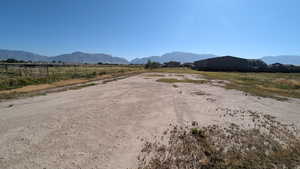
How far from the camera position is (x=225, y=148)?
5.64 m

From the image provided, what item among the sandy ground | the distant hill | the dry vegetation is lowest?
the dry vegetation

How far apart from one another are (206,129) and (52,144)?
23.2 feet

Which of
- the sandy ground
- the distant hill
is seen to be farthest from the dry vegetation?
the distant hill

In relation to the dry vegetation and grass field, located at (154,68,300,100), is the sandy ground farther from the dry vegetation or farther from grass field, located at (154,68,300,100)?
grass field, located at (154,68,300,100)

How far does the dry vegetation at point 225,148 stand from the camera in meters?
4.76

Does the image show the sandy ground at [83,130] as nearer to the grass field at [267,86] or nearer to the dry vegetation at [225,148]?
the dry vegetation at [225,148]

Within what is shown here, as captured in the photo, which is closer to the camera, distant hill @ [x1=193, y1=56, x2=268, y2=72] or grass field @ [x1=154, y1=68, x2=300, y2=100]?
grass field @ [x1=154, y1=68, x2=300, y2=100]

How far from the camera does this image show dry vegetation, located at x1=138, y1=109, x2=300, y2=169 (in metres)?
4.76

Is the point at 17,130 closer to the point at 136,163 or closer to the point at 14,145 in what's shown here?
the point at 14,145

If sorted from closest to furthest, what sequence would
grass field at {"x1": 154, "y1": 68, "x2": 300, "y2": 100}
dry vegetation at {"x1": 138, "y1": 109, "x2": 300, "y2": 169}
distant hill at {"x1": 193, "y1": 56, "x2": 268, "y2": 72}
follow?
dry vegetation at {"x1": 138, "y1": 109, "x2": 300, "y2": 169}, grass field at {"x1": 154, "y1": 68, "x2": 300, "y2": 100}, distant hill at {"x1": 193, "y1": 56, "x2": 268, "y2": 72}

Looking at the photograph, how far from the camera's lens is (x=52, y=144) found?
5.74m

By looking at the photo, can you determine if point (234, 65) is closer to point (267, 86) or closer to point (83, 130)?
point (267, 86)

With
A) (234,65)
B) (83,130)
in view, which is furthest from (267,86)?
(234,65)

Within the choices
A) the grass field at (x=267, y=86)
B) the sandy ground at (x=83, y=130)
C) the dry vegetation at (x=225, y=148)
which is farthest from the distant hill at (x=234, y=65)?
the dry vegetation at (x=225, y=148)
